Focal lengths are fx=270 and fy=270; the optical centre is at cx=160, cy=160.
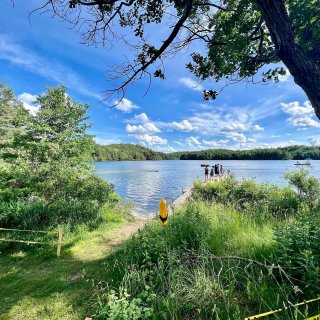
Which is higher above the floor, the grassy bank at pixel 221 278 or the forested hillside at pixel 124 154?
the forested hillside at pixel 124 154

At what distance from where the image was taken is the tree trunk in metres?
3.97

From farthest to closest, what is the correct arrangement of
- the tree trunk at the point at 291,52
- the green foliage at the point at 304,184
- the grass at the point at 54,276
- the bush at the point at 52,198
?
the green foliage at the point at 304,184 → the bush at the point at 52,198 → the grass at the point at 54,276 → the tree trunk at the point at 291,52

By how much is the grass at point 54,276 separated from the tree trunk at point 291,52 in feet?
14.8

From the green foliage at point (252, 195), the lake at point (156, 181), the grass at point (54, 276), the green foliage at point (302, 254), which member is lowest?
the lake at point (156, 181)

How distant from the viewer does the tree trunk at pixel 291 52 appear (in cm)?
397

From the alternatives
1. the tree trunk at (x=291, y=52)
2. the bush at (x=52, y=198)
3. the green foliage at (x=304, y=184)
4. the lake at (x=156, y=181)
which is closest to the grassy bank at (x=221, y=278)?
the tree trunk at (x=291, y=52)

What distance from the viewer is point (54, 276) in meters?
5.71

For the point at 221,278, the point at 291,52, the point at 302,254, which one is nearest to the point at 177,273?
the point at 221,278

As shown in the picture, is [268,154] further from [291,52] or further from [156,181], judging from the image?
[291,52]

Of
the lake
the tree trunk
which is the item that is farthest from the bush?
the tree trunk

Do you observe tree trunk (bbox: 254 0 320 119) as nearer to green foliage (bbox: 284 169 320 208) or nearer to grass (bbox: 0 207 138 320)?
grass (bbox: 0 207 138 320)

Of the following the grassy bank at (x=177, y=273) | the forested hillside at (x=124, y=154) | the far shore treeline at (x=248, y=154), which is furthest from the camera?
the forested hillside at (x=124, y=154)

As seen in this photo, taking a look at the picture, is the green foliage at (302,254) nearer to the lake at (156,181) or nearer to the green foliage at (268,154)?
the lake at (156,181)

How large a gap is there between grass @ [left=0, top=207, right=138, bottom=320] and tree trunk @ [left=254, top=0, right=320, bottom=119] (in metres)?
4.50
